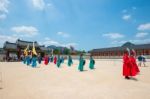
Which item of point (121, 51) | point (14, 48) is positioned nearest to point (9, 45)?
point (14, 48)

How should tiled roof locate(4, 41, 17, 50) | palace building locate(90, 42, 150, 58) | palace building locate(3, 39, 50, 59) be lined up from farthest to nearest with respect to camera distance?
1. palace building locate(90, 42, 150, 58)
2. tiled roof locate(4, 41, 17, 50)
3. palace building locate(3, 39, 50, 59)

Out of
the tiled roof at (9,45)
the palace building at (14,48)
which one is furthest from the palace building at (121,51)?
the tiled roof at (9,45)

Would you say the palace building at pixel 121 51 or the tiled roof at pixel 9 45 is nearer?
the tiled roof at pixel 9 45

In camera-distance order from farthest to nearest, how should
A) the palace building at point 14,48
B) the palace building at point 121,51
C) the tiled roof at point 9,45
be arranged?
the palace building at point 121,51 → the tiled roof at point 9,45 → the palace building at point 14,48

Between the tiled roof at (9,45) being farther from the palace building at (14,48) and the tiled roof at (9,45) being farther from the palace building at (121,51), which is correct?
the palace building at (121,51)

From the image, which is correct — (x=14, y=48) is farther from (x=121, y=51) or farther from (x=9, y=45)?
(x=121, y=51)

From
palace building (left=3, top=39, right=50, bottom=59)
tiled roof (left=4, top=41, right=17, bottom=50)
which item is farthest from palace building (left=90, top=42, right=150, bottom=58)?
tiled roof (left=4, top=41, right=17, bottom=50)

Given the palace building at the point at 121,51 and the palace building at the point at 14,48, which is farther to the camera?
the palace building at the point at 121,51

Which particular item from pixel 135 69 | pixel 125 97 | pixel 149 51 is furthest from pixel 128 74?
pixel 149 51

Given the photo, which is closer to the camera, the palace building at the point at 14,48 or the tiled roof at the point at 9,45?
the palace building at the point at 14,48

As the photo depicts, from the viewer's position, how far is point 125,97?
7125mm

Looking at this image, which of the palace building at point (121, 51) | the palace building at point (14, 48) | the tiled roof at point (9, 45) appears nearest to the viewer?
the palace building at point (14, 48)

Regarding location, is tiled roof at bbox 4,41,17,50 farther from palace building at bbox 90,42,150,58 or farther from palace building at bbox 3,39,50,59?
palace building at bbox 90,42,150,58

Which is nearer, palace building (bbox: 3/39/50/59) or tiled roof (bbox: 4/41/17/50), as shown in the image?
palace building (bbox: 3/39/50/59)
